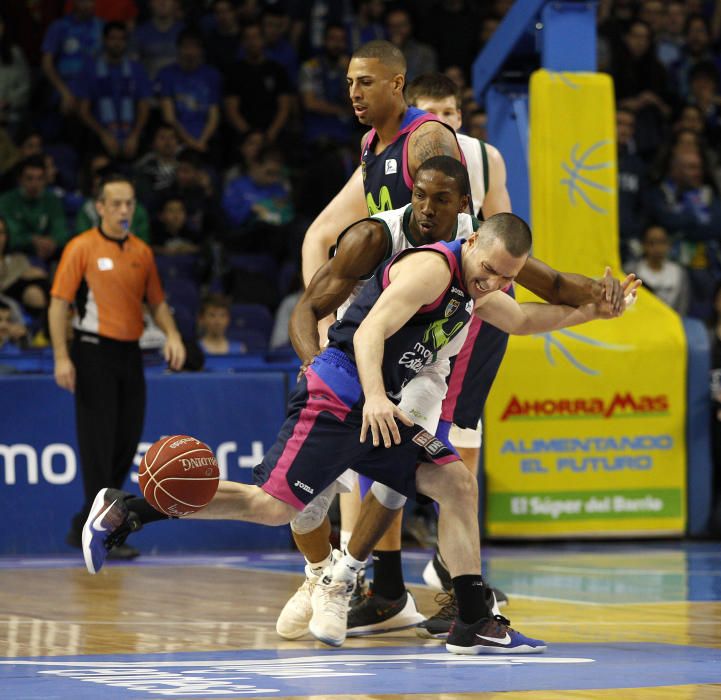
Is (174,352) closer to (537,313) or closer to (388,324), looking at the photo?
(537,313)

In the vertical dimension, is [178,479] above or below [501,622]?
above

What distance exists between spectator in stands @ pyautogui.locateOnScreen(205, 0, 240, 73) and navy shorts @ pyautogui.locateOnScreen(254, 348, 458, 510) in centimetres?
959

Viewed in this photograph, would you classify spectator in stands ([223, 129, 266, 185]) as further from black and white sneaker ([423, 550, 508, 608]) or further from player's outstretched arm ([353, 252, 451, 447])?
player's outstretched arm ([353, 252, 451, 447])

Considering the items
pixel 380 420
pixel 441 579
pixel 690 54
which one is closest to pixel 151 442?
pixel 441 579

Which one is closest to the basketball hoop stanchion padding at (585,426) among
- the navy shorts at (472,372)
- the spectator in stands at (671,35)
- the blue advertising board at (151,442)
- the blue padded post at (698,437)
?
the blue padded post at (698,437)

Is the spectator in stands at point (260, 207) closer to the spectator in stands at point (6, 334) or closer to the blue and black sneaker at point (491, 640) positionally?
the spectator in stands at point (6, 334)

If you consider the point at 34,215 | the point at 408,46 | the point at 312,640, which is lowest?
the point at 312,640

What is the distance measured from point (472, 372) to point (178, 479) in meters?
1.82

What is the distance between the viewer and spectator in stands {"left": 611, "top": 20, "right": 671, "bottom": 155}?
1489cm

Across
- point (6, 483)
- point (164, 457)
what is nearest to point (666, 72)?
point (6, 483)

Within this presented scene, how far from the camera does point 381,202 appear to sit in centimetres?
649

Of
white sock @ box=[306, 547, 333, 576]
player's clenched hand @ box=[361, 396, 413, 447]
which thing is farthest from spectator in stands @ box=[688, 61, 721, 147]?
player's clenched hand @ box=[361, 396, 413, 447]

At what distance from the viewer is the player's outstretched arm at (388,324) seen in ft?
17.3

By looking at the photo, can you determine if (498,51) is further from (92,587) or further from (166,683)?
(166,683)
